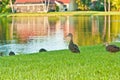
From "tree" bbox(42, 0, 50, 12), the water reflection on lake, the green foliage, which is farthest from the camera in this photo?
"tree" bbox(42, 0, 50, 12)

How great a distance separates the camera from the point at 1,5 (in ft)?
307

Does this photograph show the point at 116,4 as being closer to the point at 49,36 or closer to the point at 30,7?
the point at 30,7

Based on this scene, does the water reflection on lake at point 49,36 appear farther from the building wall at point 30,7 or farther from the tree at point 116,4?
the building wall at point 30,7

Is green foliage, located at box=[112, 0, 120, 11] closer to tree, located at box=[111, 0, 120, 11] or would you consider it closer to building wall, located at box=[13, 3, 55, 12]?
tree, located at box=[111, 0, 120, 11]

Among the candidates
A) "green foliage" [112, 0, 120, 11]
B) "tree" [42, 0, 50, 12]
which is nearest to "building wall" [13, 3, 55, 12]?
"tree" [42, 0, 50, 12]

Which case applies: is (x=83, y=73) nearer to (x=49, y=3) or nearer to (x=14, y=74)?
(x=14, y=74)

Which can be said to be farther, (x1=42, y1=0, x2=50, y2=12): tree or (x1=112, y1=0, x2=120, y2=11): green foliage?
(x1=42, y1=0, x2=50, y2=12): tree

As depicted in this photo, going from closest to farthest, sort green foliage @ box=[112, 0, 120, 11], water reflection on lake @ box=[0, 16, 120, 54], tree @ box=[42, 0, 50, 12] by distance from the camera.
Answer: water reflection on lake @ box=[0, 16, 120, 54] < green foliage @ box=[112, 0, 120, 11] < tree @ box=[42, 0, 50, 12]

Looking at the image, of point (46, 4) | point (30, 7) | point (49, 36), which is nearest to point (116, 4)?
point (46, 4)

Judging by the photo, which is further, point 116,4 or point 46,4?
point 46,4

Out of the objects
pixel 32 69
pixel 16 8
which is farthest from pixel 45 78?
pixel 16 8

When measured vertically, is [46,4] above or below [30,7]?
above

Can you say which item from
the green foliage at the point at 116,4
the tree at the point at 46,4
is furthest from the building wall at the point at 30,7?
the green foliage at the point at 116,4

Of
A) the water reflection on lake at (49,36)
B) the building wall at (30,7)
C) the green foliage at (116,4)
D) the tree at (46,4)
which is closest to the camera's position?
the water reflection on lake at (49,36)
